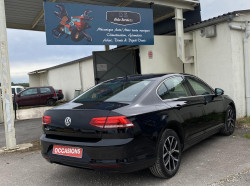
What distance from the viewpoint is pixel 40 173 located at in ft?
13.5

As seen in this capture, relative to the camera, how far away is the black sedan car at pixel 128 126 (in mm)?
2991

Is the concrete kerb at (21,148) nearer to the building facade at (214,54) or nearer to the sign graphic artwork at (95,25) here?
the sign graphic artwork at (95,25)

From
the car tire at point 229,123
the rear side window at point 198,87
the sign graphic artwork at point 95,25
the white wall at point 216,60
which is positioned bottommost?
the car tire at point 229,123

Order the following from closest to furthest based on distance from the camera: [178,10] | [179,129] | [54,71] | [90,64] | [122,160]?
1. [122,160]
2. [179,129]
3. [178,10]
4. [90,64]
5. [54,71]

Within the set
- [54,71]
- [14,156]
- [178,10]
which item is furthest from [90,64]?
[14,156]

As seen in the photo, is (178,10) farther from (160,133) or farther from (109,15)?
(160,133)

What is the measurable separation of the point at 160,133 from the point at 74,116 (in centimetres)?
116

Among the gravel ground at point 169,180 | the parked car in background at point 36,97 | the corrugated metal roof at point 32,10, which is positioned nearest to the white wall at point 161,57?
the corrugated metal roof at point 32,10

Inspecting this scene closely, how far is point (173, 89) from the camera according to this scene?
410 centimetres

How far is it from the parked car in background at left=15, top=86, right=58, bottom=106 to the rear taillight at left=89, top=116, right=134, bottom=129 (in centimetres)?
1544

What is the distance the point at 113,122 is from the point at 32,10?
24.2ft

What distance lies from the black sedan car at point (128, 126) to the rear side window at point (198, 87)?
0.29 meters

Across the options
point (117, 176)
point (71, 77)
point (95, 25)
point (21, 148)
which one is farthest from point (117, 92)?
point (71, 77)

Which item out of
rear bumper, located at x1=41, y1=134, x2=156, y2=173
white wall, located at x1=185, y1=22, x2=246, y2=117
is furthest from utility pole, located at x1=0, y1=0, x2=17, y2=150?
white wall, located at x1=185, y1=22, x2=246, y2=117
